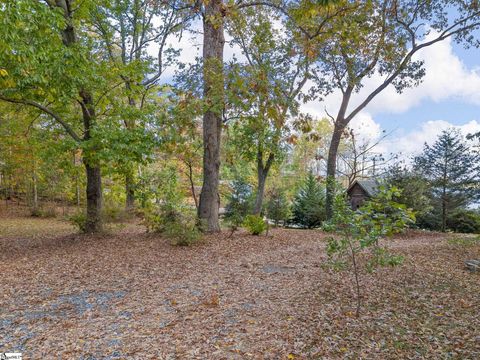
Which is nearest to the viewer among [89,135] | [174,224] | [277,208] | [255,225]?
[174,224]

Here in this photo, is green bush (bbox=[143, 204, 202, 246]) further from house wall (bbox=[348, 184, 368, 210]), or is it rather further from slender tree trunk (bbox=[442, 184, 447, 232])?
house wall (bbox=[348, 184, 368, 210])

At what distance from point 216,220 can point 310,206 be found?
25.5 ft

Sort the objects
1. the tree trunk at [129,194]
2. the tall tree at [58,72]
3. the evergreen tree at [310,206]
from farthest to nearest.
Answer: the evergreen tree at [310,206]
the tree trunk at [129,194]
the tall tree at [58,72]

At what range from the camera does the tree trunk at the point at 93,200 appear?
8320mm

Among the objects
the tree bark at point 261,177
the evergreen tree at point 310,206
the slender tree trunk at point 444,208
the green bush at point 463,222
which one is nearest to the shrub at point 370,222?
the tree bark at point 261,177

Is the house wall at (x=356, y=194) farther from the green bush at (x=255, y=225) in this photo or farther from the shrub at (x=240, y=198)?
the green bush at (x=255, y=225)

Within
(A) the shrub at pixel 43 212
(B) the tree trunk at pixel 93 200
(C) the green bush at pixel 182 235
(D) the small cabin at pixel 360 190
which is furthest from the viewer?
(D) the small cabin at pixel 360 190

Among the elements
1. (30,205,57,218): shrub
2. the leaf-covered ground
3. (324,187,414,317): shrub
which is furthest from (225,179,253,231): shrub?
(324,187,414,317): shrub

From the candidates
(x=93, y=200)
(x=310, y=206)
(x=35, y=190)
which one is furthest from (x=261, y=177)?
(x=35, y=190)

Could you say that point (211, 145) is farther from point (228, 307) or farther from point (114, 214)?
point (228, 307)

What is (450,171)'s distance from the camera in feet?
42.4

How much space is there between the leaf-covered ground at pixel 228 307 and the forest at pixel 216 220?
25 millimetres

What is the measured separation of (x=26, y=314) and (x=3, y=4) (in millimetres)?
4442

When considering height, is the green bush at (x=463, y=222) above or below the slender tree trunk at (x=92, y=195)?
below
